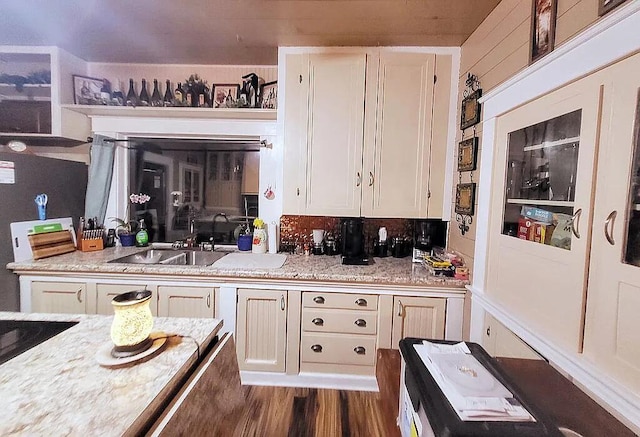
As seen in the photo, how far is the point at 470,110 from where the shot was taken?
1.95 m

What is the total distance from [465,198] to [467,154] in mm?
286

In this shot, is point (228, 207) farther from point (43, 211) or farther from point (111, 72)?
point (111, 72)

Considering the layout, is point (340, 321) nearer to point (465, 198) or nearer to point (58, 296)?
Result: point (465, 198)

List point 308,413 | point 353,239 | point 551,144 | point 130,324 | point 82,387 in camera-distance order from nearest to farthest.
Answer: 1. point 82,387
2. point 130,324
3. point 551,144
4. point 308,413
5. point 353,239

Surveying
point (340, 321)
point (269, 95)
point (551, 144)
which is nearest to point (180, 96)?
point (269, 95)

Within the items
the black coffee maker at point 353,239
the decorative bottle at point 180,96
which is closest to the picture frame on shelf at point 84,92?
the decorative bottle at point 180,96

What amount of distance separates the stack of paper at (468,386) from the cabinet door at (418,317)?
1.07 metres

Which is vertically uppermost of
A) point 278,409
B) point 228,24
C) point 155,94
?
point 228,24

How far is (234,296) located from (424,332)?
1315mm

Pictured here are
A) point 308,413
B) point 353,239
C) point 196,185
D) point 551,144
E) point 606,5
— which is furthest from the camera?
point 196,185

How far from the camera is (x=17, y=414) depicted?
2.19 feet

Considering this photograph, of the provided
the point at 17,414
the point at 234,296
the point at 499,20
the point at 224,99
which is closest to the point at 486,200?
the point at 499,20

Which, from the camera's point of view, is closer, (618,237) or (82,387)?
(82,387)

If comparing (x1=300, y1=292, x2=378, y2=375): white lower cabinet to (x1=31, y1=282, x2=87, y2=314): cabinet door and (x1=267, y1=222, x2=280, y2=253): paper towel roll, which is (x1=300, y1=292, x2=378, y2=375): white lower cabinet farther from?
(x1=31, y1=282, x2=87, y2=314): cabinet door
